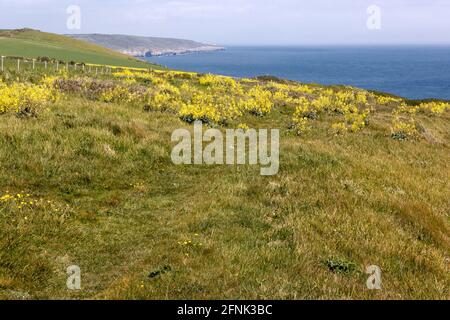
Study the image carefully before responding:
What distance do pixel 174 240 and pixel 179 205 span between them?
2.98 m

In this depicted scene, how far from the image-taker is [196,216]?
10977mm

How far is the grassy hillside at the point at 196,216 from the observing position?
25.3 feet

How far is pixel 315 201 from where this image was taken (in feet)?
40.1

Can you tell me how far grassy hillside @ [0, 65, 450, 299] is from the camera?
7727mm

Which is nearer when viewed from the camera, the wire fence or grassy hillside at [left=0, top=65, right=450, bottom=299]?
grassy hillside at [left=0, top=65, right=450, bottom=299]

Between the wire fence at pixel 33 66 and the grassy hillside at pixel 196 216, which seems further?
the wire fence at pixel 33 66

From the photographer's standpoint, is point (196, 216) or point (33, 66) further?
point (33, 66)

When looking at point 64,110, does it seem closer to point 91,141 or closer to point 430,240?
point 91,141

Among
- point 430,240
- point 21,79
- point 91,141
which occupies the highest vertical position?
point 21,79

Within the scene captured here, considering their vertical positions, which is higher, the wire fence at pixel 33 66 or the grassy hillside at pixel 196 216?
→ the wire fence at pixel 33 66

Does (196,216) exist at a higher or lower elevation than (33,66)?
lower

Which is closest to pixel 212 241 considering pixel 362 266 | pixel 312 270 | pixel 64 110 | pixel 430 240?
pixel 312 270

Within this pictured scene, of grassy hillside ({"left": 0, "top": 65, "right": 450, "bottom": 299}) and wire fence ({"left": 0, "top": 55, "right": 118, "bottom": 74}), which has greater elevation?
wire fence ({"left": 0, "top": 55, "right": 118, "bottom": 74})
